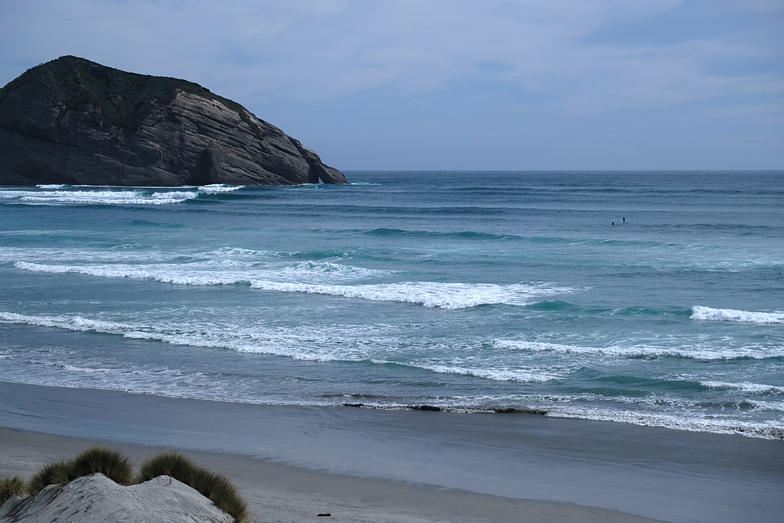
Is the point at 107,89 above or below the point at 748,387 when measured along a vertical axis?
above

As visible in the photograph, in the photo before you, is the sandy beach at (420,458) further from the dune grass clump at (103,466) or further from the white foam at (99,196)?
the white foam at (99,196)

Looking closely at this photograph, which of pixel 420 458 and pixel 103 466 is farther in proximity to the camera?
pixel 420 458

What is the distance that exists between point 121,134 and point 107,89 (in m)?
10.2

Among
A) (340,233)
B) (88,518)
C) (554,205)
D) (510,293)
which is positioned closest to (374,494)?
(88,518)

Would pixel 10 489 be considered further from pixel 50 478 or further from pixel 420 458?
pixel 420 458

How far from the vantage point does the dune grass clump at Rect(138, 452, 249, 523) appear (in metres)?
5.05

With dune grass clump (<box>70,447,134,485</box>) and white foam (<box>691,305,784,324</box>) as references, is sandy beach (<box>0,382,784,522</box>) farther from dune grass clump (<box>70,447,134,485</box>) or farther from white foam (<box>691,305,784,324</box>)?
white foam (<box>691,305,784,324</box>)

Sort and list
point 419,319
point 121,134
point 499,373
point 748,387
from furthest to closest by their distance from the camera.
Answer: point 121,134, point 419,319, point 499,373, point 748,387

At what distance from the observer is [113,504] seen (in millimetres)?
4434

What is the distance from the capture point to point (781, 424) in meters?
8.81

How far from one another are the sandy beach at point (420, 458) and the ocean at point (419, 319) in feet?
1.93

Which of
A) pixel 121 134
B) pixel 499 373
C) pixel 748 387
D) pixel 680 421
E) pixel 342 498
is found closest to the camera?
pixel 342 498

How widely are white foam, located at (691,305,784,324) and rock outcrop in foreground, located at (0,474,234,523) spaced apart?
1300cm

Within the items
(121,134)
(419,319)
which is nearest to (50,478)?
(419,319)
